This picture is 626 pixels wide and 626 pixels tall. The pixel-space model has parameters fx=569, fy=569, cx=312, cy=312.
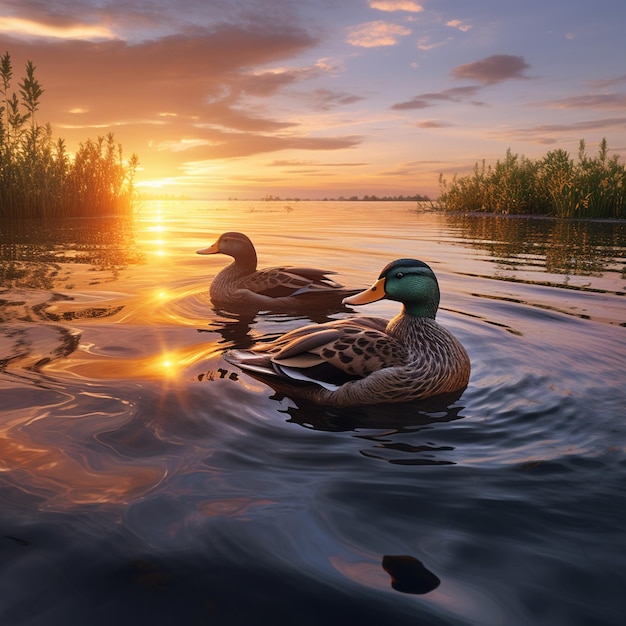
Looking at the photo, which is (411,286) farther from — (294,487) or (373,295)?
(294,487)

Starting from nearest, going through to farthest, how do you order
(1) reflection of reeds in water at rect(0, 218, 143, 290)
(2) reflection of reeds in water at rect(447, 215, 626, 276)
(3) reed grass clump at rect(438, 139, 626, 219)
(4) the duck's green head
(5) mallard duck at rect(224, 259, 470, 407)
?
(5) mallard duck at rect(224, 259, 470, 407) < (4) the duck's green head < (1) reflection of reeds in water at rect(0, 218, 143, 290) < (2) reflection of reeds in water at rect(447, 215, 626, 276) < (3) reed grass clump at rect(438, 139, 626, 219)


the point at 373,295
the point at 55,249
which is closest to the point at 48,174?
the point at 55,249

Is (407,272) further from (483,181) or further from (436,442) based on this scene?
(483,181)

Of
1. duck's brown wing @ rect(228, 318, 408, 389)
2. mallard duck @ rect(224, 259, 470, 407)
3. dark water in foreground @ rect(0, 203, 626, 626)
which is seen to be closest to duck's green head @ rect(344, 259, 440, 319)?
mallard duck @ rect(224, 259, 470, 407)

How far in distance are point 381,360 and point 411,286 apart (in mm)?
737

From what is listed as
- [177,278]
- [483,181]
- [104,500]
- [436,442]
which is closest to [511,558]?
[436,442]

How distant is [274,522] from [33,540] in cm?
101

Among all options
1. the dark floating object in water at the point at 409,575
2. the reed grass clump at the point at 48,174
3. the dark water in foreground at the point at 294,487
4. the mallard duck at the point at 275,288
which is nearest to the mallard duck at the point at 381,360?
the dark water in foreground at the point at 294,487

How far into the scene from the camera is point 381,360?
13.3 ft

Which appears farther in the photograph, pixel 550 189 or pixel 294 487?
pixel 550 189

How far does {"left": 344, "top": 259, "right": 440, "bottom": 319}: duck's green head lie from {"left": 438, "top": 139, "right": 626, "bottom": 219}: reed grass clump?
17.5 m

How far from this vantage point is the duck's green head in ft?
14.6

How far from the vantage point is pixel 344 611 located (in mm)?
2012

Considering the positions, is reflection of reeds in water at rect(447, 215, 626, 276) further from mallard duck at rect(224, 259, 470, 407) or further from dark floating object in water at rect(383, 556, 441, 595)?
dark floating object in water at rect(383, 556, 441, 595)
